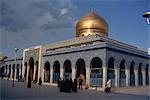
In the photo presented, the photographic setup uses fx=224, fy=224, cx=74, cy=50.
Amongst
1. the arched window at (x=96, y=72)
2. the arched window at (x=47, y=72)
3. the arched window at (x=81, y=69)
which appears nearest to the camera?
the arched window at (x=96, y=72)

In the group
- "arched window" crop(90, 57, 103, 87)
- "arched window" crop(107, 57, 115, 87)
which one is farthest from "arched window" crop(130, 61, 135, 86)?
"arched window" crop(90, 57, 103, 87)

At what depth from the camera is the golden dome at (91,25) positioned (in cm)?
2913

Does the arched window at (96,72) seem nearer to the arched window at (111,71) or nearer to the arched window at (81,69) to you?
the arched window at (111,71)

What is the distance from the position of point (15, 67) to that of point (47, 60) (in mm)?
12532

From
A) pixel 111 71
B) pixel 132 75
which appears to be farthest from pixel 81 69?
pixel 132 75

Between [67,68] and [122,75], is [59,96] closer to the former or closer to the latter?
[122,75]

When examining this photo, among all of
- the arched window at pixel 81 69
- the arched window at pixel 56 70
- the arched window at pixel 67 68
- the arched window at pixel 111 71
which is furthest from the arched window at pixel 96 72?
the arched window at pixel 56 70

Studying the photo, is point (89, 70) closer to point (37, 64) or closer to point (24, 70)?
point (37, 64)

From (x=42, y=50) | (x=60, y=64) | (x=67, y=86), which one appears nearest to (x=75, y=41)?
(x=60, y=64)

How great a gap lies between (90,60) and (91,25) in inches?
344

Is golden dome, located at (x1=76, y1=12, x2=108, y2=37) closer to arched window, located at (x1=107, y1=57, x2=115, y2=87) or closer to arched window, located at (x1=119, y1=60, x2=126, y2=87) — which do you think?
arched window, located at (x1=119, y1=60, x2=126, y2=87)

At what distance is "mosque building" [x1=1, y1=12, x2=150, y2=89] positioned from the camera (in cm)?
2123

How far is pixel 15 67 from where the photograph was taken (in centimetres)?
3853

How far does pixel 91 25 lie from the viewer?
29.2 m
